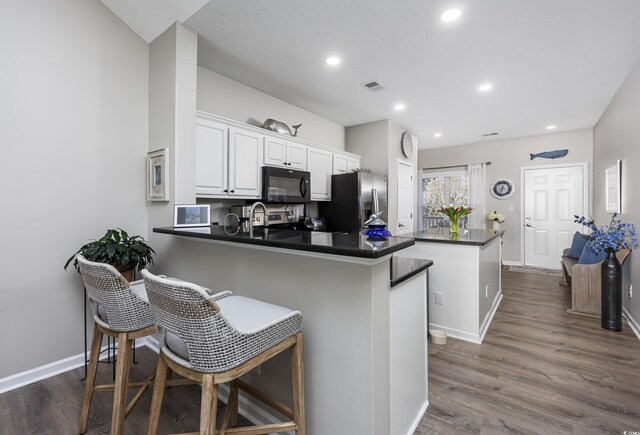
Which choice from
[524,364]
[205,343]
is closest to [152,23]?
[205,343]

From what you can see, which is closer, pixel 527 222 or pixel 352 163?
pixel 352 163

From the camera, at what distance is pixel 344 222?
13.8ft

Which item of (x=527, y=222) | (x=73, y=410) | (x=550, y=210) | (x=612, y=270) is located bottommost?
(x=73, y=410)

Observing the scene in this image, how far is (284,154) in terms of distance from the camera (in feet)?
11.4

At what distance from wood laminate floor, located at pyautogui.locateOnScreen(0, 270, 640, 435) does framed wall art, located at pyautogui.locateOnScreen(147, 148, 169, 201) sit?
1345mm

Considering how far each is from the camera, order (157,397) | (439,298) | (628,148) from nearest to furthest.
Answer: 1. (157,397)
2. (439,298)
3. (628,148)

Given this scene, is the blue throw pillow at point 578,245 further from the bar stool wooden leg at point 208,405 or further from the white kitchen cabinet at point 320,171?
the bar stool wooden leg at point 208,405

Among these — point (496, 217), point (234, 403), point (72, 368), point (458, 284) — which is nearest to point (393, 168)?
point (458, 284)

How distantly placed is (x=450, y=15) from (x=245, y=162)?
210 centimetres

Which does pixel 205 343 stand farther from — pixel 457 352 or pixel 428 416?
pixel 457 352

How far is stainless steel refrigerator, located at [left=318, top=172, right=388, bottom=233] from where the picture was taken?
4.04m

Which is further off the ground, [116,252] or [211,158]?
[211,158]

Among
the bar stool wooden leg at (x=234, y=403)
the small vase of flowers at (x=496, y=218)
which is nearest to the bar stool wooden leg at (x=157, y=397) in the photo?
the bar stool wooden leg at (x=234, y=403)

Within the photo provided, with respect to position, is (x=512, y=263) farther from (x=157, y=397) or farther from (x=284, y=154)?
(x=157, y=397)
